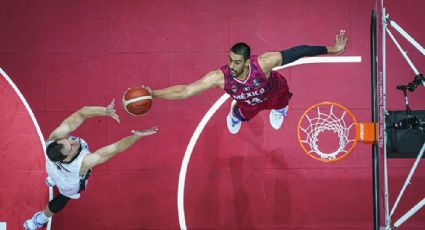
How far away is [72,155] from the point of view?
6.58 metres

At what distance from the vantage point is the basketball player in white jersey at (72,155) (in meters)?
6.37

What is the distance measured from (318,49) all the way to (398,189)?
10.9 ft

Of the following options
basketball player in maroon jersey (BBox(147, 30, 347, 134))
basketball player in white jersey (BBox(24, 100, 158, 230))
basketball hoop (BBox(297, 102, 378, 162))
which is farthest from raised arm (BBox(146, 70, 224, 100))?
basketball hoop (BBox(297, 102, 378, 162))

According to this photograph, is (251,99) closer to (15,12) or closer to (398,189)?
(398,189)

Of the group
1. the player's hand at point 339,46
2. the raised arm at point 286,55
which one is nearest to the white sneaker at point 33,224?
the raised arm at point 286,55

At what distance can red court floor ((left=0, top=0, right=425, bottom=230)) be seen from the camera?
26.4 feet

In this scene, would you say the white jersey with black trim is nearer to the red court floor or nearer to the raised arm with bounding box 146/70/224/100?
the red court floor

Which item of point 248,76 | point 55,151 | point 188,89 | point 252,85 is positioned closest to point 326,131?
point 252,85

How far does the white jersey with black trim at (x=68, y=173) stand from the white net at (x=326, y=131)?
11.8 feet

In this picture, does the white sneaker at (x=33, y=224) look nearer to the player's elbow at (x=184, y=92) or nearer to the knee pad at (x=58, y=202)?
the knee pad at (x=58, y=202)

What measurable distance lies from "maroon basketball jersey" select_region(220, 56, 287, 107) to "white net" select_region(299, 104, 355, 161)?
1572 millimetres

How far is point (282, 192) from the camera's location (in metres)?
8.03

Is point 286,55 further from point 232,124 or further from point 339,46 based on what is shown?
point 232,124

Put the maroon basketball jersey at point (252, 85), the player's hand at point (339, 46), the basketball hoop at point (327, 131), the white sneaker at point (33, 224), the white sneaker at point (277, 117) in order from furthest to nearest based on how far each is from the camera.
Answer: the basketball hoop at point (327, 131)
the white sneaker at point (277, 117)
the white sneaker at point (33, 224)
the player's hand at point (339, 46)
the maroon basketball jersey at point (252, 85)
